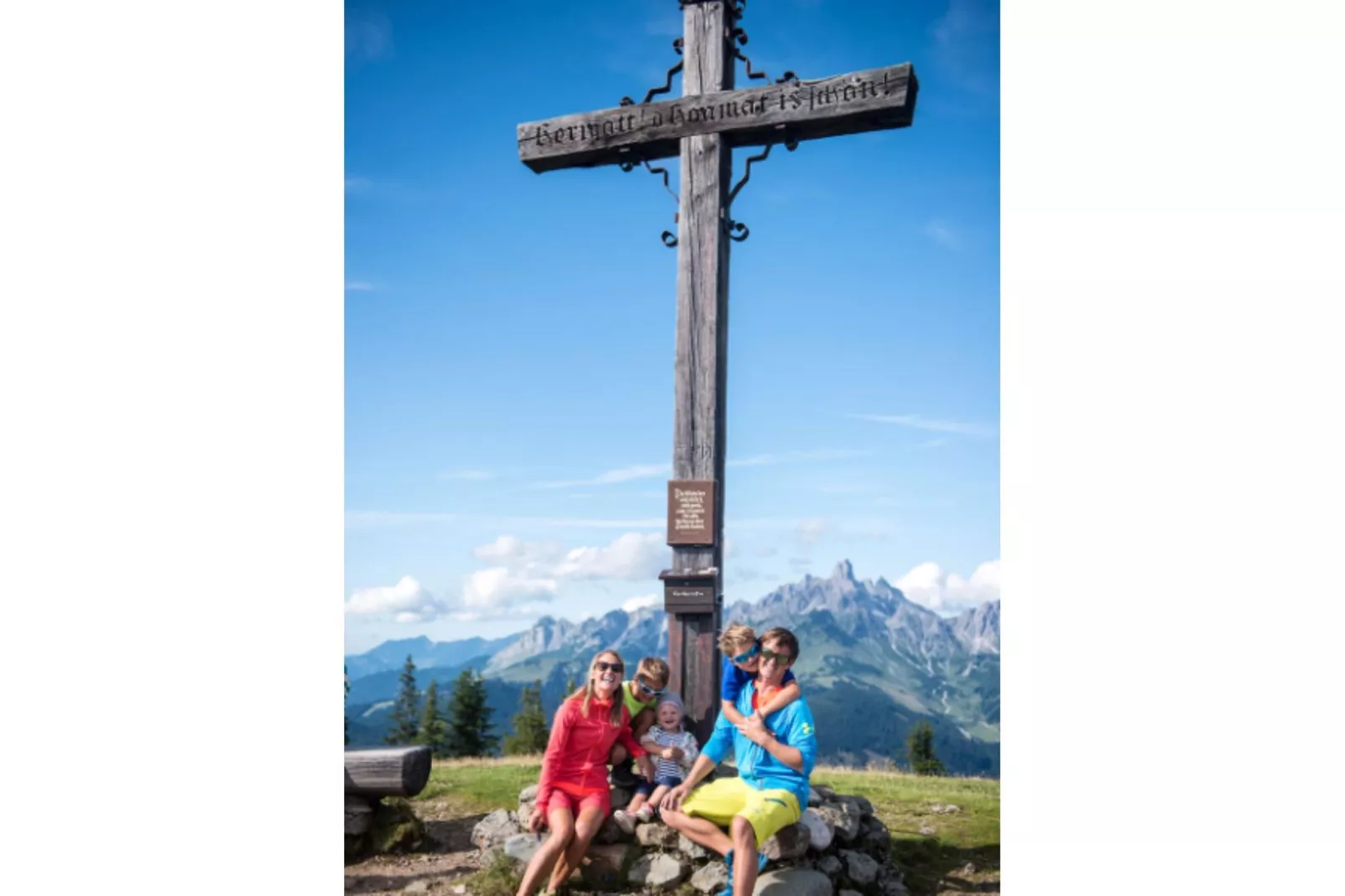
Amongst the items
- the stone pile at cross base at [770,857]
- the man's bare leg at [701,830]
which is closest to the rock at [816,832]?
the stone pile at cross base at [770,857]

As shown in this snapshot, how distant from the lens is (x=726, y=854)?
4.71 metres

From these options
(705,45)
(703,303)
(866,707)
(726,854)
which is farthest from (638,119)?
(866,707)

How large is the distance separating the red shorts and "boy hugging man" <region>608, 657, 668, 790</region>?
0.71 feet

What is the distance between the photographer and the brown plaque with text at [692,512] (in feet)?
18.2

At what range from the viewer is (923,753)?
820 centimetres

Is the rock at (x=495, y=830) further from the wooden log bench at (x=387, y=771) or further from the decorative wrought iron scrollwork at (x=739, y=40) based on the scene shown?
the decorative wrought iron scrollwork at (x=739, y=40)

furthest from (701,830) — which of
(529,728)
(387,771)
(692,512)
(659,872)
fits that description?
(529,728)

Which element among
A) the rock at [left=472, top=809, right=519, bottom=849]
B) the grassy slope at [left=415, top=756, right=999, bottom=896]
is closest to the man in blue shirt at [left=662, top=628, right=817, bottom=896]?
the rock at [left=472, top=809, right=519, bottom=849]

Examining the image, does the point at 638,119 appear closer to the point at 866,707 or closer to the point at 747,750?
the point at 747,750

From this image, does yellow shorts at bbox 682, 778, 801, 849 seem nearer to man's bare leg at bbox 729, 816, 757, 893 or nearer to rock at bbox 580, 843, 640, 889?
man's bare leg at bbox 729, 816, 757, 893

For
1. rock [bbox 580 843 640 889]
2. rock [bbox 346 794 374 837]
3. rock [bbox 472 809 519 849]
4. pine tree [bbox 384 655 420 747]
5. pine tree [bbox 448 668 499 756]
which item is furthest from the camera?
pine tree [bbox 448 668 499 756]

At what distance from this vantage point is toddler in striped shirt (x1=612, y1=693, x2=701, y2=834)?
201 inches

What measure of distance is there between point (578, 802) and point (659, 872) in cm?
47
